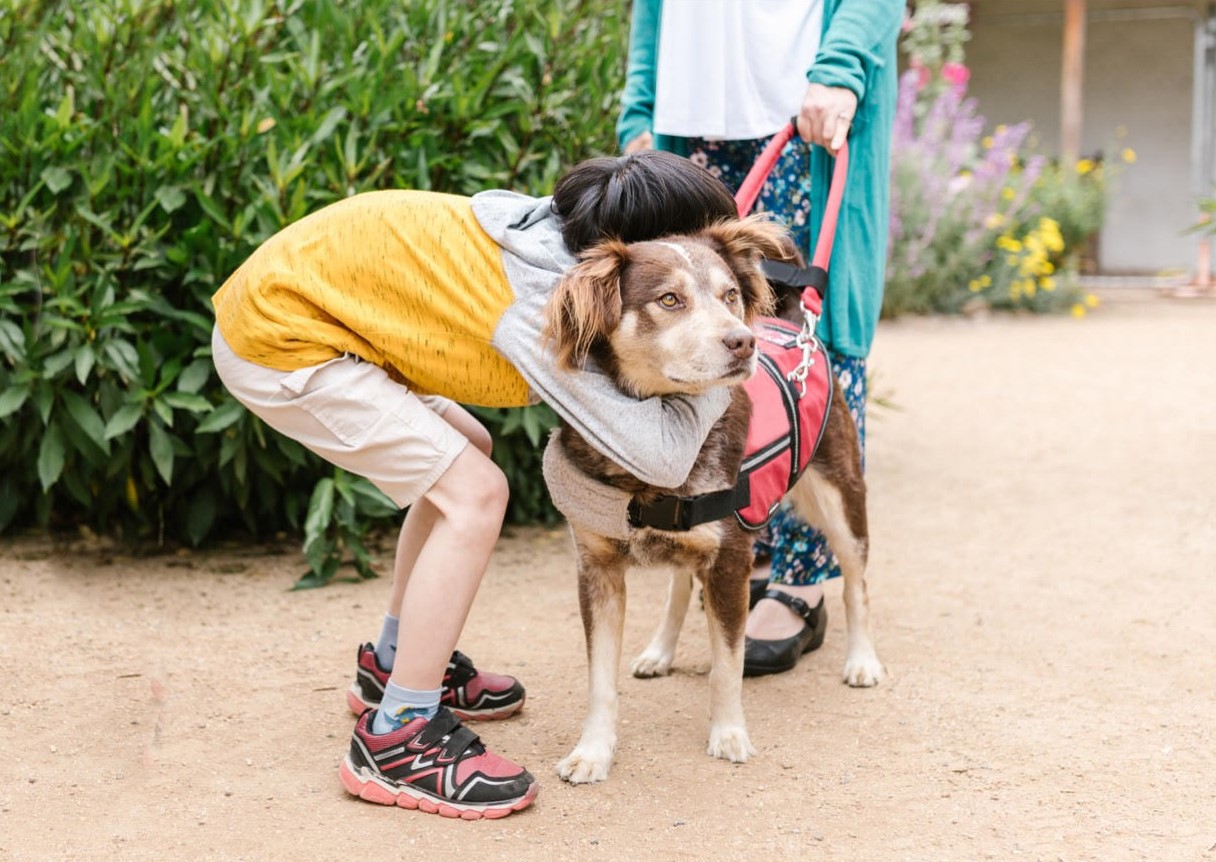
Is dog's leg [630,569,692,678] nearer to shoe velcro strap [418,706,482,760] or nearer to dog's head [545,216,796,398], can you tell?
shoe velcro strap [418,706,482,760]

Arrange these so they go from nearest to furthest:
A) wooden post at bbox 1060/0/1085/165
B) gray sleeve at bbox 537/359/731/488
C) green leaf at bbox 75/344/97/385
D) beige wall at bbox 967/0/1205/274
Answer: gray sleeve at bbox 537/359/731/488 → green leaf at bbox 75/344/97/385 → wooden post at bbox 1060/0/1085/165 → beige wall at bbox 967/0/1205/274

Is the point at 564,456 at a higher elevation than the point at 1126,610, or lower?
higher

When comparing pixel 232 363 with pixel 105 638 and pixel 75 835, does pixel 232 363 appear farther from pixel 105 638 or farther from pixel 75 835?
pixel 105 638

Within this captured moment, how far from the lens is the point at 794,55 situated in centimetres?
354

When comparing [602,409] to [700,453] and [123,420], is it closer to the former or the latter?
[700,453]

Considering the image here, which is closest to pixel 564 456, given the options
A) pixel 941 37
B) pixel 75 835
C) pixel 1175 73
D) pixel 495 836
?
pixel 495 836

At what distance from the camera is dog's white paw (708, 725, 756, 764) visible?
3.12 meters

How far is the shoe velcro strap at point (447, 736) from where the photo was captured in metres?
2.85

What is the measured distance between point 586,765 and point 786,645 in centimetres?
94

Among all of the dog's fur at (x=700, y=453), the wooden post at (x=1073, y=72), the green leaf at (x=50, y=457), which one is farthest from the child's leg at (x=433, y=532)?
the wooden post at (x=1073, y=72)

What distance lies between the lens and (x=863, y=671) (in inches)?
144

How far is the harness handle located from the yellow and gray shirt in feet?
2.05

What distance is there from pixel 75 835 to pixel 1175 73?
50.1 ft

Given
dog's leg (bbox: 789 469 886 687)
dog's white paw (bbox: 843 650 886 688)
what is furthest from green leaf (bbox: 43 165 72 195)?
dog's white paw (bbox: 843 650 886 688)
